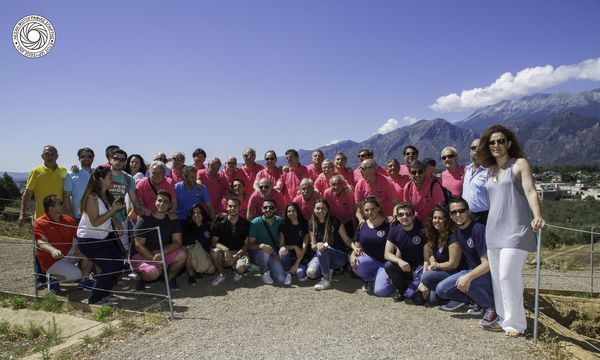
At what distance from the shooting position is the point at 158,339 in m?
4.98

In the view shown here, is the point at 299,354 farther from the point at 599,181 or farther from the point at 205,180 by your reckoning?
the point at 599,181

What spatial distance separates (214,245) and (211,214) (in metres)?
0.73

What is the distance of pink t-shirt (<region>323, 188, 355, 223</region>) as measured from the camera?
25.0 feet

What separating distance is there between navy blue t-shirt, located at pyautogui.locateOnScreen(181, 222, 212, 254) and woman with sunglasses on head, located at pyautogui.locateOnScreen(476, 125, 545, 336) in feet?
16.3

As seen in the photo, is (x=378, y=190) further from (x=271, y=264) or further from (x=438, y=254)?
(x=271, y=264)

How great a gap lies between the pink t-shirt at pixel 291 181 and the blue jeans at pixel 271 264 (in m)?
1.65

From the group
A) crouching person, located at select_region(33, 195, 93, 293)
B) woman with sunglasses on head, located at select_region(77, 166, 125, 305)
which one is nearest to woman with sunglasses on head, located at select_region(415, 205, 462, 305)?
woman with sunglasses on head, located at select_region(77, 166, 125, 305)

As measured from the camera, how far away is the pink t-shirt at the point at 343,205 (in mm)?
7625

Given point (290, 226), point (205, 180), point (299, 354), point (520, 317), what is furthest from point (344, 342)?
point (205, 180)

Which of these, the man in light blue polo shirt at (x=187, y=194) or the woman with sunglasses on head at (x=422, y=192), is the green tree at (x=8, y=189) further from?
the woman with sunglasses on head at (x=422, y=192)

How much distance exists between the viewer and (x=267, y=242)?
24.8ft

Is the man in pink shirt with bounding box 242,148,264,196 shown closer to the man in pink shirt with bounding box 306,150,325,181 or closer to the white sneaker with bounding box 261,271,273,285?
the man in pink shirt with bounding box 306,150,325,181

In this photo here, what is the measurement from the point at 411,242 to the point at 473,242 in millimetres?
1051

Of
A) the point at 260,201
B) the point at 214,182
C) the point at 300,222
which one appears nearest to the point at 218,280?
the point at 260,201
